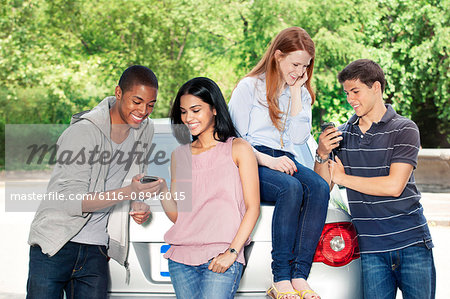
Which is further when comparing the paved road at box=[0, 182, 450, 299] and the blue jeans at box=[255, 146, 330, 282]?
the paved road at box=[0, 182, 450, 299]

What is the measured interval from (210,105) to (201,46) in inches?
775

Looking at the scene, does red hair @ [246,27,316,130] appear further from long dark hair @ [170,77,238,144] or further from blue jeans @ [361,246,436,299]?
blue jeans @ [361,246,436,299]

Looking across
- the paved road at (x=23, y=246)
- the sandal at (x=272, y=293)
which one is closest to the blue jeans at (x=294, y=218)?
the sandal at (x=272, y=293)

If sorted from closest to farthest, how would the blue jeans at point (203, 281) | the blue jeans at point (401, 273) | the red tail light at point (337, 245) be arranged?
1. the blue jeans at point (203, 281)
2. the blue jeans at point (401, 273)
3. the red tail light at point (337, 245)

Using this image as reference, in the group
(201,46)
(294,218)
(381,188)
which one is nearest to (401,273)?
(381,188)

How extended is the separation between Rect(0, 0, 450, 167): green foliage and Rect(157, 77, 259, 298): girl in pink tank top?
42.4 ft

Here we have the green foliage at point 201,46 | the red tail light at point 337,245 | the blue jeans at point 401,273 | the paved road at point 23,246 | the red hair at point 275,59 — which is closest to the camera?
the blue jeans at point 401,273

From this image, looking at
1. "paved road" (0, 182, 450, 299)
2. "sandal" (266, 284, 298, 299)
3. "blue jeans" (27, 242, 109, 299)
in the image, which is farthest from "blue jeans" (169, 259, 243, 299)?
"paved road" (0, 182, 450, 299)

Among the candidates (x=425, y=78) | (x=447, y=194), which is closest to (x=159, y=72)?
(x=425, y=78)

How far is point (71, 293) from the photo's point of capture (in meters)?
2.94

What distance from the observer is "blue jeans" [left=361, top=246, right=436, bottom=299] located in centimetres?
307

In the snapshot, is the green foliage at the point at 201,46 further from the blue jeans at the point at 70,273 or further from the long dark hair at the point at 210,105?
the blue jeans at the point at 70,273

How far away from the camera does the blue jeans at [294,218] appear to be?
297 cm

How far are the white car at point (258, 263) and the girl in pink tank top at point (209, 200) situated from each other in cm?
21
